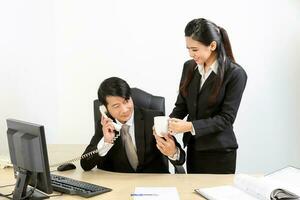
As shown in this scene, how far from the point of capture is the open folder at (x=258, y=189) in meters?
1.52

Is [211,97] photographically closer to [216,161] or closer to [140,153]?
[216,161]

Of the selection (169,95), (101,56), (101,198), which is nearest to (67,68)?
(101,56)

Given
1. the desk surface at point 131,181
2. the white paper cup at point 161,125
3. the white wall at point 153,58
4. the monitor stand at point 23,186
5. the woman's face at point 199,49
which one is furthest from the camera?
the white wall at point 153,58

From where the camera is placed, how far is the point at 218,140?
2.16m

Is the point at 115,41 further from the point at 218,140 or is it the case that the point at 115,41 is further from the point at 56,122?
the point at 218,140

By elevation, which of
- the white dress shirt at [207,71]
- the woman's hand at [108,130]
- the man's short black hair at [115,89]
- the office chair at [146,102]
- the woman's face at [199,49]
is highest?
the woman's face at [199,49]

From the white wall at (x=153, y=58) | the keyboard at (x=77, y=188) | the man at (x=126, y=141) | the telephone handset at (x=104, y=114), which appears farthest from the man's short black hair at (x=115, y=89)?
the white wall at (x=153, y=58)

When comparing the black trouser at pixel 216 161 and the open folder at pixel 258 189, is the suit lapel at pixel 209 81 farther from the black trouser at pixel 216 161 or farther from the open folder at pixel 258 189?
the open folder at pixel 258 189

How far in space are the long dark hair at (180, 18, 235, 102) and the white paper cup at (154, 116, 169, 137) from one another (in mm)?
337

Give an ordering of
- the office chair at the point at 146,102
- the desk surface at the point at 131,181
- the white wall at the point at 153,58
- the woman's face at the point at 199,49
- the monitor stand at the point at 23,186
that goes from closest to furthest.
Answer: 1. the monitor stand at the point at 23,186
2. the desk surface at the point at 131,181
3. the woman's face at the point at 199,49
4. the office chair at the point at 146,102
5. the white wall at the point at 153,58

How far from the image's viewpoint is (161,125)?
1.99m

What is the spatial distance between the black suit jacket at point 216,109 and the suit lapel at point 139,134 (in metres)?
0.28

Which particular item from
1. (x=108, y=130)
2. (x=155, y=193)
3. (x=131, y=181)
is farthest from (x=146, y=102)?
(x=155, y=193)

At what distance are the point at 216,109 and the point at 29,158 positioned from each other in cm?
112
